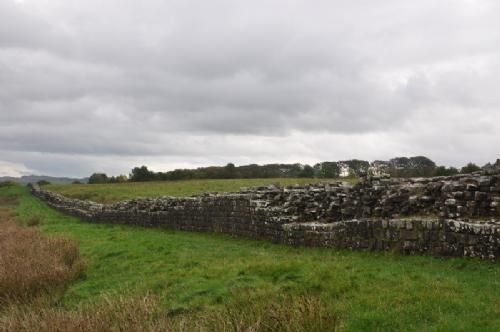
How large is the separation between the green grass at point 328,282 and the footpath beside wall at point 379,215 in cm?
38

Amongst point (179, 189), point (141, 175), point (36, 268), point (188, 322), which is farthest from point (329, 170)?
point (188, 322)

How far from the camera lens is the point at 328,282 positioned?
9758 millimetres

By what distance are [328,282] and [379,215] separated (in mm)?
4691

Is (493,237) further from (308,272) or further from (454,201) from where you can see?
(308,272)

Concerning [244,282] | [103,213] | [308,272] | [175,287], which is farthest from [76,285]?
[103,213]

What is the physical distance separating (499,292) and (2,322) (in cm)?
734

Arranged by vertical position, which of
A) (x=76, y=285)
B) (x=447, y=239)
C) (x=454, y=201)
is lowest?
(x=76, y=285)

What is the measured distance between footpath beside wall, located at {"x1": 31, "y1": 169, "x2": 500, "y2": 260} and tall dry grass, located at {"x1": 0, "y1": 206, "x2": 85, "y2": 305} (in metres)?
5.99

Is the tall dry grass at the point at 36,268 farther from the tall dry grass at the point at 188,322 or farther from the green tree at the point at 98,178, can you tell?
the green tree at the point at 98,178

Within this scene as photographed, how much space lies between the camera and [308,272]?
10562 mm

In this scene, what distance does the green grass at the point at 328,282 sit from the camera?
7672 mm

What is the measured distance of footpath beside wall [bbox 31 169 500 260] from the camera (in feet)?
36.7

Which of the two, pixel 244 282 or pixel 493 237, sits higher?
pixel 493 237

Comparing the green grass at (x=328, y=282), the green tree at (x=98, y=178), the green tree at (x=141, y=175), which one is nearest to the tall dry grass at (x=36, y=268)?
the green grass at (x=328, y=282)
